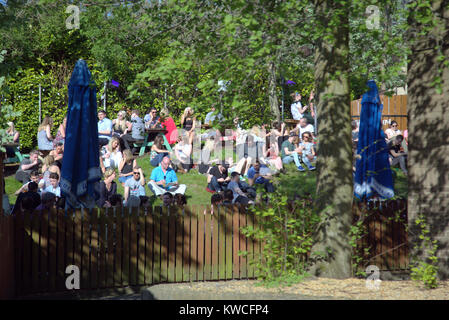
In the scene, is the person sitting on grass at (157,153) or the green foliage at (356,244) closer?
the green foliage at (356,244)

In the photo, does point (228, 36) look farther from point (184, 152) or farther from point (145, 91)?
point (184, 152)

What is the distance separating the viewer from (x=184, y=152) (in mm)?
16312

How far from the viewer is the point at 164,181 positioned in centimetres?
1380

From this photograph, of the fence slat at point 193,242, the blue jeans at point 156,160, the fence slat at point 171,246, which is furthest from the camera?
the blue jeans at point 156,160

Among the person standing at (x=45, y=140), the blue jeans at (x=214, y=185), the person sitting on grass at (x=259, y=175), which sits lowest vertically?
the blue jeans at (x=214, y=185)

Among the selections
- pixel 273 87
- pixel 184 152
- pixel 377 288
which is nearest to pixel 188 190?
pixel 184 152

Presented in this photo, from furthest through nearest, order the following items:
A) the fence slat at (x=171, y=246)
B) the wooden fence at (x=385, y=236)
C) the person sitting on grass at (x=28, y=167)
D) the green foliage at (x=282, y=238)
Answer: the person sitting on grass at (x=28, y=167) < the wooden fence at (x=385, y=236) < the fence slat at (x=171, y=246) < the green foliage at (x=282, y=238)

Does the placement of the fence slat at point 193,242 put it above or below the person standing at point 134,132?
below

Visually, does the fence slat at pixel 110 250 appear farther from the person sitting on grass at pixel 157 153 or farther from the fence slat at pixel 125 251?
the person sitting on grass at pixel 157 153

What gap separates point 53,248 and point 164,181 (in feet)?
15.3

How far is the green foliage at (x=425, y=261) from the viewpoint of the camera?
8.23m

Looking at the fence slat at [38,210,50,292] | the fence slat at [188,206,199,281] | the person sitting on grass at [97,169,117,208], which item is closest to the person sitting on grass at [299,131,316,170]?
the person sitting on grass at [97,169,117,208]

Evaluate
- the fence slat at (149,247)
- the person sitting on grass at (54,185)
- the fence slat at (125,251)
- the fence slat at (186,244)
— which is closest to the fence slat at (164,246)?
the fence slat at (149,247)

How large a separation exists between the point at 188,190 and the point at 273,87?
3950mm
